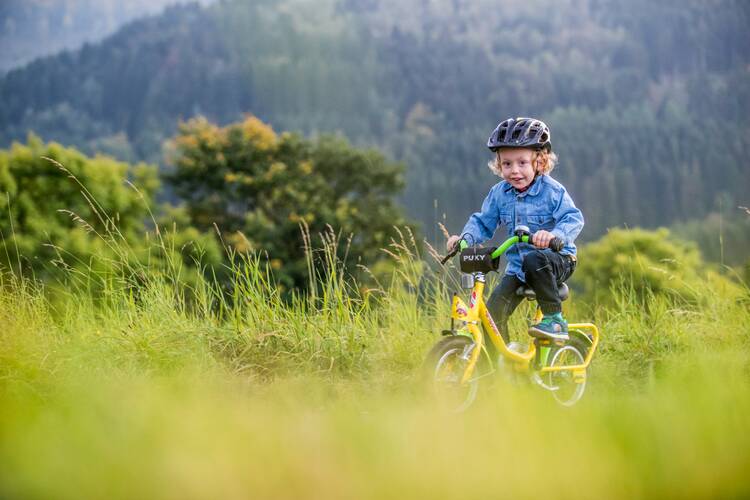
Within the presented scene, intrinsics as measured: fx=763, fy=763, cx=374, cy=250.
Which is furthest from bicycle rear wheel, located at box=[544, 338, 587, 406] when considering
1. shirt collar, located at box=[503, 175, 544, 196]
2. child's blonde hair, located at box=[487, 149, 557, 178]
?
child's blonde hair, located at box=[487, 149, 557, 178]

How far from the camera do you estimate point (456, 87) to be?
518ft

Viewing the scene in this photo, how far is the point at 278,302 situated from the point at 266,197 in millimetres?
32491

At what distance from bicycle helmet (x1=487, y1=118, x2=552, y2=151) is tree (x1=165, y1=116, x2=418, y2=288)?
29897 mm

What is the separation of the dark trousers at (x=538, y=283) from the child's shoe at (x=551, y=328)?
4cm

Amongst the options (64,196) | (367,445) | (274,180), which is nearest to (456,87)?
(274,180)

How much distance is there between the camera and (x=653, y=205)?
122 m

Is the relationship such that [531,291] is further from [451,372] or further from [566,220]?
[451,372]

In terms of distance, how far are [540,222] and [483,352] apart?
840 millimetres

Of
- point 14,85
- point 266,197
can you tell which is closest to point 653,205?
point 266,197

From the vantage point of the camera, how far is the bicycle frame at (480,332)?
371cm

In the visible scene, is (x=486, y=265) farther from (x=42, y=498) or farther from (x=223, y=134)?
(x=223, y=134)

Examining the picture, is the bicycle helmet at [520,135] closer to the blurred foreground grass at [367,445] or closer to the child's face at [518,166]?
the child's face at [518,166]

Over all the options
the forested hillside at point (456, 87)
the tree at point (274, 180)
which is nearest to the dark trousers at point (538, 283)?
the tree at point (274, 180)

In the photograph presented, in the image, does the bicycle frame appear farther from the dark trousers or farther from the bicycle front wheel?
the dark trousers
